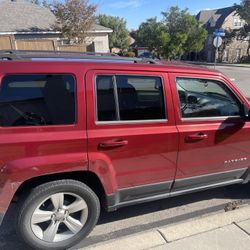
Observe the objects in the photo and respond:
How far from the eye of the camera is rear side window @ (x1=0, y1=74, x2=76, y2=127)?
2627 mm

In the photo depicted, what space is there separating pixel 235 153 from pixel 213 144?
395mm

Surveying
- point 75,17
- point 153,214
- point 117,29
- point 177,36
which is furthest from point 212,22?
point 153,214

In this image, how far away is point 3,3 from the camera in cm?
2514

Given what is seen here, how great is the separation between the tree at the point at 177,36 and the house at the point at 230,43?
526 cm

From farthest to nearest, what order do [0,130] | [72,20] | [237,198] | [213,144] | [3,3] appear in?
[3,3] → [72,20] → [237,198] → [213,144] → [0,130]

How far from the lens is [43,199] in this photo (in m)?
2.81

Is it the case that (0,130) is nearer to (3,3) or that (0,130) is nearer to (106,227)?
(106,227)

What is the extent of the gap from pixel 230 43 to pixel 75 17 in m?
35.2

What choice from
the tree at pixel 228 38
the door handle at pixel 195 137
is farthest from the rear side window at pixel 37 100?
the tree at pixel 228 38

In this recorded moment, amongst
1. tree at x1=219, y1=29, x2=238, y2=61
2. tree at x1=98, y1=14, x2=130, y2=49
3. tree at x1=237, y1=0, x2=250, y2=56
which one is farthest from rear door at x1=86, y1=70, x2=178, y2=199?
tree at x1=98, y1=14, x2=130, y2=49

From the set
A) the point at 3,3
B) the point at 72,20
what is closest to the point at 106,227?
the point at 72,20

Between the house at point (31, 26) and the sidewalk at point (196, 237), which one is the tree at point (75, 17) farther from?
the sidewalk at point (196, 237)

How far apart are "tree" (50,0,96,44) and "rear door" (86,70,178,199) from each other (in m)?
19.7

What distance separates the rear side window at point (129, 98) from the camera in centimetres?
295
